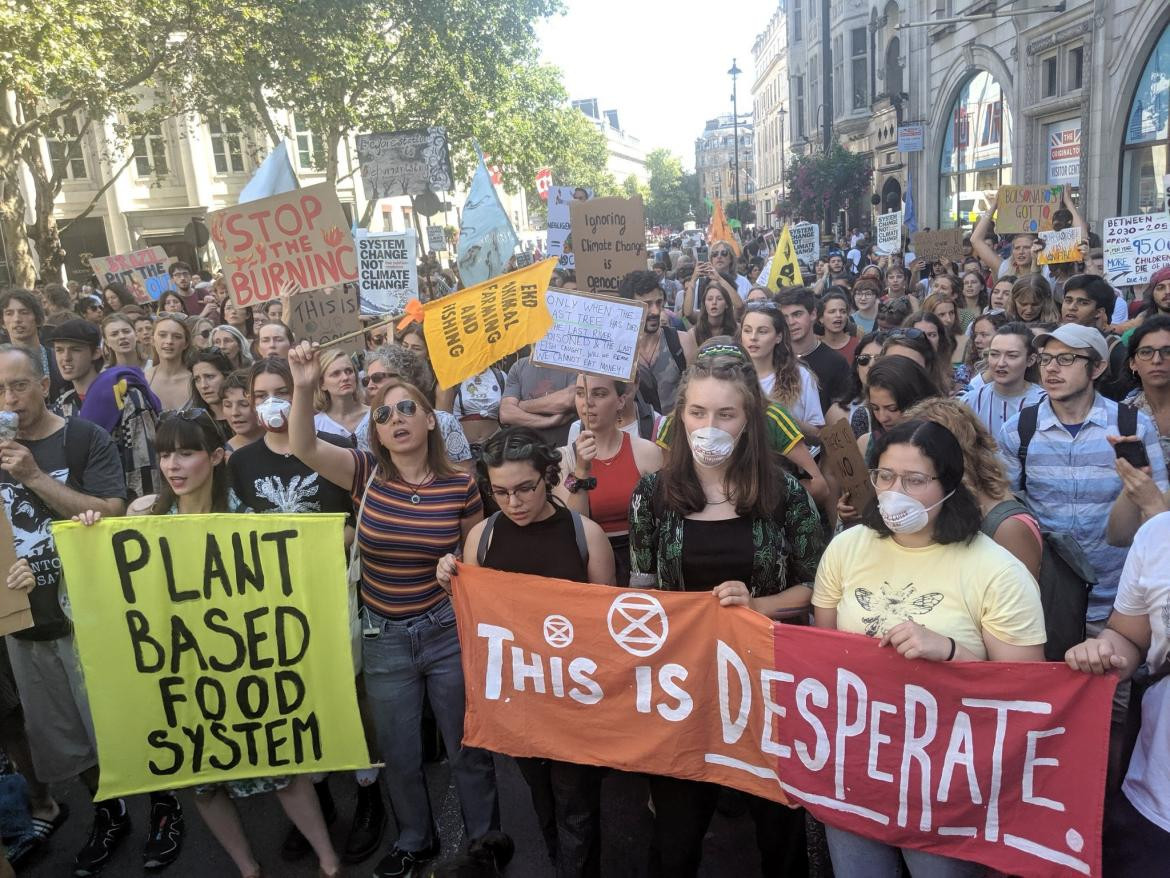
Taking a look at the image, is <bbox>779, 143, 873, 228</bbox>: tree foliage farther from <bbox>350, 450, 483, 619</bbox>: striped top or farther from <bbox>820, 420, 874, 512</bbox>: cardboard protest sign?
<bbox>350, 450, 483, 619</bbox>: striped top

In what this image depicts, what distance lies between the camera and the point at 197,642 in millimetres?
3320

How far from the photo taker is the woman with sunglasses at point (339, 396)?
4785mm

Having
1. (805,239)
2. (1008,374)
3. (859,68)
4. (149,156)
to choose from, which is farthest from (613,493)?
(859,68)

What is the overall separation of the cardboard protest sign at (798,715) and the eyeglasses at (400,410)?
2.28 feet

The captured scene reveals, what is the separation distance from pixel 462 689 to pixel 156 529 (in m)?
1.29

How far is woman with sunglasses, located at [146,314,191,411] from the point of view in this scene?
6066 mm

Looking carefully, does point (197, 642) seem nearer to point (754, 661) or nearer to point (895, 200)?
point (754, 661)

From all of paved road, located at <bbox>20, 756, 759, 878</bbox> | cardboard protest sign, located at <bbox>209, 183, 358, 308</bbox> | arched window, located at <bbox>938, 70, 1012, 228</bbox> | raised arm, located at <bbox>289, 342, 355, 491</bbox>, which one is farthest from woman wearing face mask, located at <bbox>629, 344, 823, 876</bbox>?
arched window, located at <bbox>938, 70, 1012, 228</bbox>

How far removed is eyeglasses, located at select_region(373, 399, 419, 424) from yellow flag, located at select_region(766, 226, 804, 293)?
6.97 metres

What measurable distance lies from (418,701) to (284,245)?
3503 millimetres

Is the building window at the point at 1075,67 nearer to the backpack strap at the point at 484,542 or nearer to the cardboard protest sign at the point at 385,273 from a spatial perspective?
the cardboard protest sign at the point at 385,273

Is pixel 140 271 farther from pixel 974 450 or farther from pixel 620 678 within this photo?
pixel 974 450

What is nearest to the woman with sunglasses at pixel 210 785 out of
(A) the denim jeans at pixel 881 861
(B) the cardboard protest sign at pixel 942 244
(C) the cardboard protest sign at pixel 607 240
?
(A) the denim jeans at pixel 881 861

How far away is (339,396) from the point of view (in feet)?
15.9
